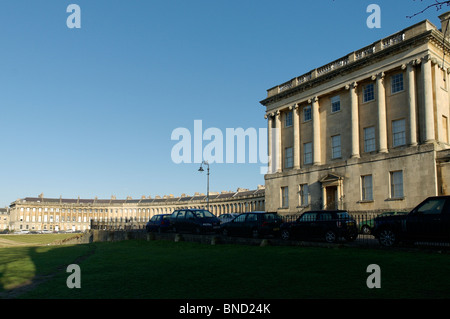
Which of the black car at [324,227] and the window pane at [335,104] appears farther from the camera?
the window pane at [335,104]

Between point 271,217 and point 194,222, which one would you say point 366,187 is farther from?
point 194,222

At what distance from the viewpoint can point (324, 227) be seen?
65.0ft

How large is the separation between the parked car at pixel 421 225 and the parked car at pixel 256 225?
7.24m

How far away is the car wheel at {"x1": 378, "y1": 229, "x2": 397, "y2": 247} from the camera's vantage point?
16.1 meters

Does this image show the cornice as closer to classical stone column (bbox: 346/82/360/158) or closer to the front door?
classical stone column (bbox: 346/82/360/158)

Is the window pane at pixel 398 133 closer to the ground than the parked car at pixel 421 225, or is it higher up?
higher up

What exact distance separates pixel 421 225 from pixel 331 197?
22.4 m

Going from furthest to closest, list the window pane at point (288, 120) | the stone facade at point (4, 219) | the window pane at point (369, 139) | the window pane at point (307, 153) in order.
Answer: the stone facade at point (4, 219)
the window pane at point (288, 120)
the window pane at point (307, 153)
the window pane at point (369, 139)

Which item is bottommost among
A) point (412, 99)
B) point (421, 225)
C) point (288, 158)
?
point (421, 225)

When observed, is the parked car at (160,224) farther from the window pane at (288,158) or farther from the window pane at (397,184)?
the window pane at (397,184)

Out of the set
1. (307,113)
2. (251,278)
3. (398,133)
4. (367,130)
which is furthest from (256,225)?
(307,113)

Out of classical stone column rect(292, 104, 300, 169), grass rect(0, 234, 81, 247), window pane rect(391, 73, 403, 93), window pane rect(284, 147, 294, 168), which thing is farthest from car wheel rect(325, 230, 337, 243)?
grass rect(0, 234, 81, 247)

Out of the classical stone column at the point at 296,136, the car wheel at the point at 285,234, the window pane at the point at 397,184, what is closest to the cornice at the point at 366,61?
the classical stone column at the point at 296,136

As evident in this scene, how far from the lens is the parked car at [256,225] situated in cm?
2284
